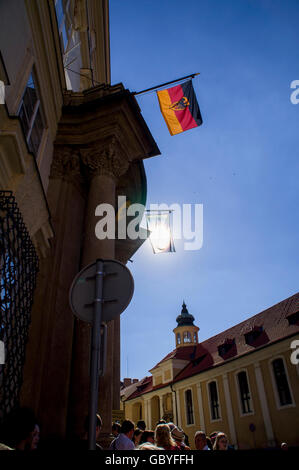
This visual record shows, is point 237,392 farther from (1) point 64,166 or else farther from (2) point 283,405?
(1) point 64,166

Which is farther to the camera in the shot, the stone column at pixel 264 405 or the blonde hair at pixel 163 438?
the stone column at pixel 264 405

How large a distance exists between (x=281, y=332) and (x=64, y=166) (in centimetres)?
2703

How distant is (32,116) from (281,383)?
27.3m

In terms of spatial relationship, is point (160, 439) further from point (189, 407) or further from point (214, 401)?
point (189, 407)

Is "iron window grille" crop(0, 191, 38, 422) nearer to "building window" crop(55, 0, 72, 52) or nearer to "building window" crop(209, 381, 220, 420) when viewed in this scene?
"building window" crop(55, 0, 72, 52)

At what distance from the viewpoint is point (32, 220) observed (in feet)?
18.5

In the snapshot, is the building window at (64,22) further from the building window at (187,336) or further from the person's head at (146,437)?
the building window at (187,336)

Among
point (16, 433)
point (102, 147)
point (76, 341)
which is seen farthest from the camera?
point (102, 147)

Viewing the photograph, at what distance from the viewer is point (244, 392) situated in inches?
1168

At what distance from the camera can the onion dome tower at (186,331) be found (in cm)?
5331

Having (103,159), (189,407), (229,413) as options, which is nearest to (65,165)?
(103,159)

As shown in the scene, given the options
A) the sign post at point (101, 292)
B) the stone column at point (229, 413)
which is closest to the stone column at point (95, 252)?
the sign post at point (101, 292)

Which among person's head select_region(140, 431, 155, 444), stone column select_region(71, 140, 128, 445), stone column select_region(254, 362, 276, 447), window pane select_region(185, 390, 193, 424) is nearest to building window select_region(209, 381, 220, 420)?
window pane select_region(185, 390, 193, 424)
